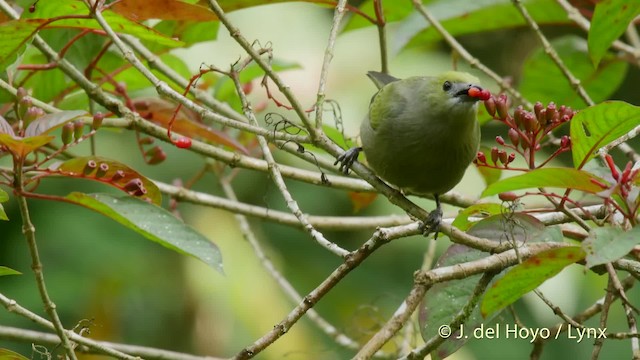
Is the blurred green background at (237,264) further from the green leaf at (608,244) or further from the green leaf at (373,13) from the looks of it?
the green leaf at (608,244)

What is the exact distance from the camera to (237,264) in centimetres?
595

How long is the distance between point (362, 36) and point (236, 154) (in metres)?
3.88

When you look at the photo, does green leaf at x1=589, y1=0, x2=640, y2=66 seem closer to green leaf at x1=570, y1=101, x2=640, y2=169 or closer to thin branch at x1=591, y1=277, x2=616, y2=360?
green leaf at x1=570, y1=101, x2=640, y2=169

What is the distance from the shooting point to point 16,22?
98.8 inches

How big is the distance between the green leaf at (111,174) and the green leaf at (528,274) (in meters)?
1.06

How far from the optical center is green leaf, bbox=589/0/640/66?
2.88m

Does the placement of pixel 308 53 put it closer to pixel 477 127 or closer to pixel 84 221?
pixel 84 221

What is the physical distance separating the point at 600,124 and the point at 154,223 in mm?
1167

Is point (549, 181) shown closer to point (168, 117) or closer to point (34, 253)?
point (34, 253)

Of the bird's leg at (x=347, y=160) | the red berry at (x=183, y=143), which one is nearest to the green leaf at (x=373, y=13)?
the bird's leg at (x=347, y=160)

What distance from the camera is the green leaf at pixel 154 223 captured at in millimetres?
2391

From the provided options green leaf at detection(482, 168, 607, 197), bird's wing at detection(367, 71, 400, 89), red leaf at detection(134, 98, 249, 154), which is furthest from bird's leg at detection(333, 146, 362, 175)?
green leaf at detection(482, 168, 607, 197)

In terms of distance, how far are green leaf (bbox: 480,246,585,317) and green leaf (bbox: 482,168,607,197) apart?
16cm

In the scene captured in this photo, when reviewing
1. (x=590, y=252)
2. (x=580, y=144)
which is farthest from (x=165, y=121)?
(x=590, y=252)
